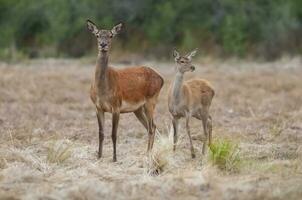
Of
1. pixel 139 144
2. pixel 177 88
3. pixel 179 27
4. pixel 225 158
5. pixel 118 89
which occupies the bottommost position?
pixel 139 144

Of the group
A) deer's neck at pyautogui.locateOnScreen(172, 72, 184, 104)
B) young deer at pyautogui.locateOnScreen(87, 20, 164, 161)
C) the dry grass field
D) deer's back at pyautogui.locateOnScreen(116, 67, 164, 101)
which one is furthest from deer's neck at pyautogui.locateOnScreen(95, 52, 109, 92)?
deer's neck at pyautogui.locateOnScreen(172, 72, 184, 104)

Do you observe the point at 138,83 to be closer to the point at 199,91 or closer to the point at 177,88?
the point at 177,88

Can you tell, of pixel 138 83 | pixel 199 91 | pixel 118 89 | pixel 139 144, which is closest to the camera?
pixel 118 89

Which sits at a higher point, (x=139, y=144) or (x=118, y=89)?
(x=118, y=89)

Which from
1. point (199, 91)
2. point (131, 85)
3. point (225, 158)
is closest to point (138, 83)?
point (131, 85)

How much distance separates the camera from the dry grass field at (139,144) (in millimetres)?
10375

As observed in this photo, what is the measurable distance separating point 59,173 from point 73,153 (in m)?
1.49

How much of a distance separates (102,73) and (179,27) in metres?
19.1

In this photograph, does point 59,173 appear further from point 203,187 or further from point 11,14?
point 11,14

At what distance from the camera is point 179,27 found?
104 feet

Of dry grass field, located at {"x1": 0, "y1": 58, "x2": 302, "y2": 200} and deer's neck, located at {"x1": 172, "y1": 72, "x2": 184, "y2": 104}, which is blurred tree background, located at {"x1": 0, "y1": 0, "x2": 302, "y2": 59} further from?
deer's neck, located at {"x1": 172, "y1": 72, "x2": 184, "y2": 104}

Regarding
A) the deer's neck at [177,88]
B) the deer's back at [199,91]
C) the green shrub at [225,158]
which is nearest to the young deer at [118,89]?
the deer's neck at [177,88]

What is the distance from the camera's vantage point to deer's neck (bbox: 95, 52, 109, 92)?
12859 mm

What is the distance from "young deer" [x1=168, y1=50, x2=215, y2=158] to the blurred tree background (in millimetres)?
16504
